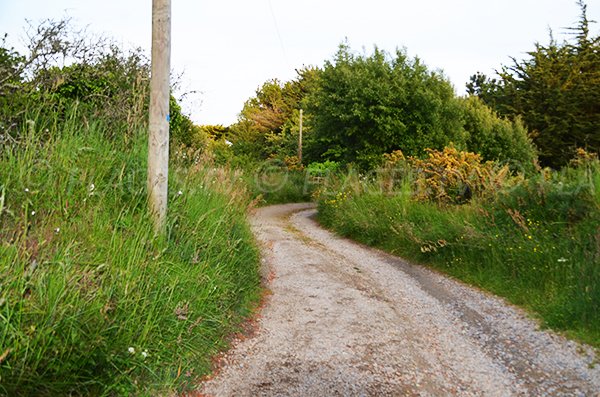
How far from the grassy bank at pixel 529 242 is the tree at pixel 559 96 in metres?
21.8

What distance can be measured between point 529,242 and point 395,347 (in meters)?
3.46

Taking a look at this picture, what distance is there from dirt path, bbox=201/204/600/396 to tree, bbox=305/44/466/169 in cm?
1440

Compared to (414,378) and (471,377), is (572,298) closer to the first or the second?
(471,377)

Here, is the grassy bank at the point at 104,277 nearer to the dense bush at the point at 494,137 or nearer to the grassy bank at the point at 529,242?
the grassy bank at the point at 529,242

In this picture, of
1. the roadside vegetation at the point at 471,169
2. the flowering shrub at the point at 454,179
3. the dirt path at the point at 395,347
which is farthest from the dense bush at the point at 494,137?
the dirt path at the point at 395,347

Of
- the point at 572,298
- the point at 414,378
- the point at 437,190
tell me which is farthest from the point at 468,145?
the point at 414,378

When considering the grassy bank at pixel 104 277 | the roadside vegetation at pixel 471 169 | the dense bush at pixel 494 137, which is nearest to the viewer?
the grassy bank at pixel 104 277

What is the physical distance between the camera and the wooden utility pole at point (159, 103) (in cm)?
541

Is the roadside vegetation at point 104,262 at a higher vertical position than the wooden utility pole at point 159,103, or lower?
lower

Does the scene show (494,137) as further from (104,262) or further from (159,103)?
(104,262)

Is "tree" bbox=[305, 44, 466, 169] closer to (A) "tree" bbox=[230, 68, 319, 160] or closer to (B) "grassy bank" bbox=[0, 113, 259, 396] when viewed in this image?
(B) "grassy bank" bbox=[0, 113, 259, 396]

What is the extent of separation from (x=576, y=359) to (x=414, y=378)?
1.72 metres

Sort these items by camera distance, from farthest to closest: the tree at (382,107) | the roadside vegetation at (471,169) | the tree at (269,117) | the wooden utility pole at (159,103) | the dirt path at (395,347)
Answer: the tree at (269,117) → the tree at (382,107) → the roadside vegetation at (471,169) → the wooden utility pole at (159,103) → the dirt path at (395,347)

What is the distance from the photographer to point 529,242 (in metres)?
7.67
